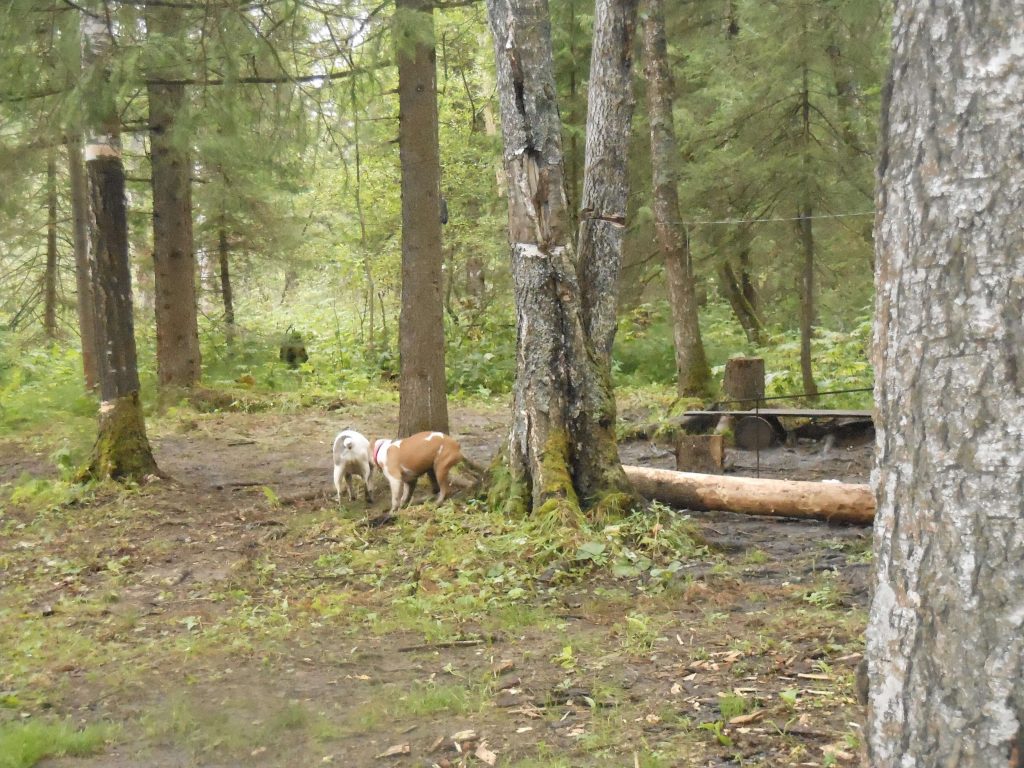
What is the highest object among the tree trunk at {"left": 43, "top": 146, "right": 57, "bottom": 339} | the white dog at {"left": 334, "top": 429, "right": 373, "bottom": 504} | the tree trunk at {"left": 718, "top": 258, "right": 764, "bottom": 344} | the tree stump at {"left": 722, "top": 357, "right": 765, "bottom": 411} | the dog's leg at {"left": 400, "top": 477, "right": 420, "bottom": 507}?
the tree trunk at {"left": 43, "top": 146, "right": 57, "bottom": 339}

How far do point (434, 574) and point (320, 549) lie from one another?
1.51 meters

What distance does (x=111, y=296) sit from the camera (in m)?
9.55

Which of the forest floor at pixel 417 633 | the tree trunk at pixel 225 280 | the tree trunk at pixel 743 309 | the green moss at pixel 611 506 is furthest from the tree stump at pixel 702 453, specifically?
the tree trunk at pixel 225 280

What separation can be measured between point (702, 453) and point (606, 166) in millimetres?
3484

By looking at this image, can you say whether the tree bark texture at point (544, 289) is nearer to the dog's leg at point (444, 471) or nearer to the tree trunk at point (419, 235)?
the dog's leg at point (444, 471)

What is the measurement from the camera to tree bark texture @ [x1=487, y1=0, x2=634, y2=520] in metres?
7.87

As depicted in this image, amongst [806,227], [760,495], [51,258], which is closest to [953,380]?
[760,495]

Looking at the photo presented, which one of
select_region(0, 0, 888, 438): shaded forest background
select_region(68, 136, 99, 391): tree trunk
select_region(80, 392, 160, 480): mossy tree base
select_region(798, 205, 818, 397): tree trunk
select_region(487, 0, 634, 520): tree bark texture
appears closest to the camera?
select_region(487, 0, 634, 520): tree bark texture

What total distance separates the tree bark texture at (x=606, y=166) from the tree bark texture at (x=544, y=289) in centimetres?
33

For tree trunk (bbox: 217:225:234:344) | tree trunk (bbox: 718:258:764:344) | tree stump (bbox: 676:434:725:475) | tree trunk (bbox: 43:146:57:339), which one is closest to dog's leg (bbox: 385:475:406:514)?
tree stump (bbox: 676:434:725:475)

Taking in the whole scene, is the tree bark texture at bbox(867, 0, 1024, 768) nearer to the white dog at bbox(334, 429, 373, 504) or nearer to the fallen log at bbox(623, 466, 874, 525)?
the fallen log at bbox(623, 466, 874, 525)

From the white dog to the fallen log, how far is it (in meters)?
2.55

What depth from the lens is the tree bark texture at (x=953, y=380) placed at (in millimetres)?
2342

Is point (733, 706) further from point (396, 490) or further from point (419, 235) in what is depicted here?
point (419, 235)
